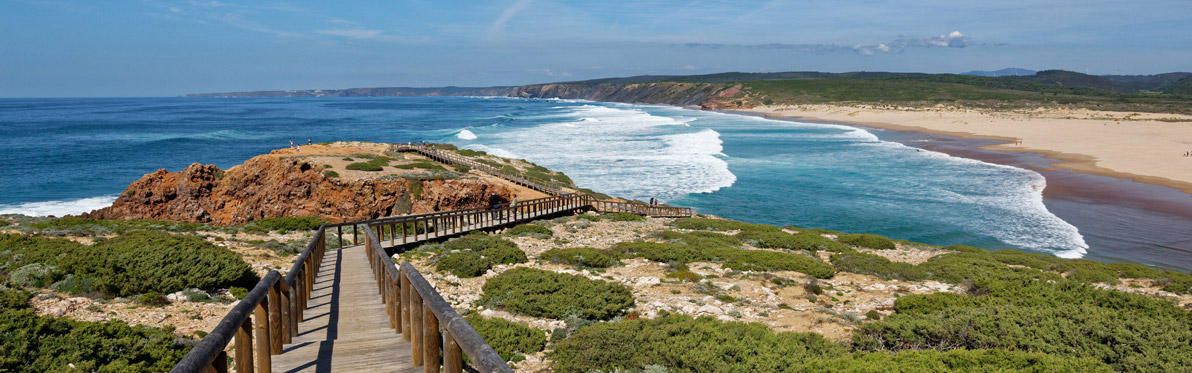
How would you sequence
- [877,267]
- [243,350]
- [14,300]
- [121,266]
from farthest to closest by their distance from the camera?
[877,267] → [121,266] → [14,300] → [243,350]

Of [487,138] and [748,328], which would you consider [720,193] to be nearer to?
[748,328]

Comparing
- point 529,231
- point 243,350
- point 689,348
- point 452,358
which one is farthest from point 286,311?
point 529,231

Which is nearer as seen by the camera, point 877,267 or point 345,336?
point 345,336

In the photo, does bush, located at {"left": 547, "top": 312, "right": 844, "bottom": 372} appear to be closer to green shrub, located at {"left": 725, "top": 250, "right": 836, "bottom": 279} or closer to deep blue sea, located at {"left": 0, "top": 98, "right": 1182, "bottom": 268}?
green shrub, located at {"left": 725, "top": 250, "right": 836, "bottom": 279}

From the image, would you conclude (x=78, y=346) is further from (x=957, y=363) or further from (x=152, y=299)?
(x=957, y=363)

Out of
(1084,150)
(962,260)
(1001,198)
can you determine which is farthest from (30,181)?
(1084,150)

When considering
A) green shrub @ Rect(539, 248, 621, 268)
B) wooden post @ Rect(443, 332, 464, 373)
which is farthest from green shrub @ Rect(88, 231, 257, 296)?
wooden post @ Rect(443, 332, 464, 373)
